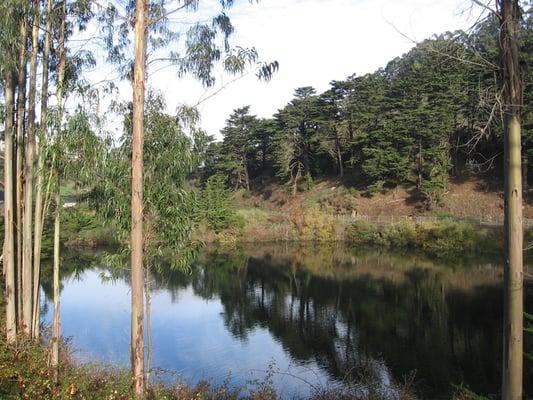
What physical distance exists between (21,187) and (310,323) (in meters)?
9.80

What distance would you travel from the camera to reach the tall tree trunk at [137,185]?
20.5 ft

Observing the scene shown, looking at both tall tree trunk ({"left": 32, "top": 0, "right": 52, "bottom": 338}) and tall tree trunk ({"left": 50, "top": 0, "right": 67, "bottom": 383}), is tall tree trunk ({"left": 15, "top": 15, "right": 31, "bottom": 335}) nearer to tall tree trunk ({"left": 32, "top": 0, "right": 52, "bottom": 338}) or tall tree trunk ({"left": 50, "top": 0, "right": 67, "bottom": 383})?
tall tree trunk ({"left": 32, "top": 0, "right": 52, "bottom": 338})

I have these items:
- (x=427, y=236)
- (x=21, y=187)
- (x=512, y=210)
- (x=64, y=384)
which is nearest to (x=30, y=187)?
(x=21, y=187)

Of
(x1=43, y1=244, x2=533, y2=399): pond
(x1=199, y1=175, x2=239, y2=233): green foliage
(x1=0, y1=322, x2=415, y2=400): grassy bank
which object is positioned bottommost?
(x1=43, y1=244, x2=533, y2=399): pond

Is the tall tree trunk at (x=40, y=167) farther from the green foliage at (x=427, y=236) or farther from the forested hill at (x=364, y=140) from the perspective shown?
the forested hill at (x=364, y=140)

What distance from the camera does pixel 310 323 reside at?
16.4 metres

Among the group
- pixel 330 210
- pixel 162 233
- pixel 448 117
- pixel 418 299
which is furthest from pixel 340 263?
pixel 162 233

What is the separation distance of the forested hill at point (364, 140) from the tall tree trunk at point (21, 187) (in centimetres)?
2386

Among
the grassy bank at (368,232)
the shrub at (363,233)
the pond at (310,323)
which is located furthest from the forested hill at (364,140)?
the pond at (310,323)

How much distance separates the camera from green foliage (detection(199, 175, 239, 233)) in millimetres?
33656

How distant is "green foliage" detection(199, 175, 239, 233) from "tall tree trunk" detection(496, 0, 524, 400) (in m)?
28.6

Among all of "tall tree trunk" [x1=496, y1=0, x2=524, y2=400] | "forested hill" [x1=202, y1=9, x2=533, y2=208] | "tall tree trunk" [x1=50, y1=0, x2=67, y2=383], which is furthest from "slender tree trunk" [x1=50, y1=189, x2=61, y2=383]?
"forested hill" [x1=202, y1=9, x2=533, y2=208]

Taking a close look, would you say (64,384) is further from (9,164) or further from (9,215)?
(9,164)

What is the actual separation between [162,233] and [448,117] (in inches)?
1146
